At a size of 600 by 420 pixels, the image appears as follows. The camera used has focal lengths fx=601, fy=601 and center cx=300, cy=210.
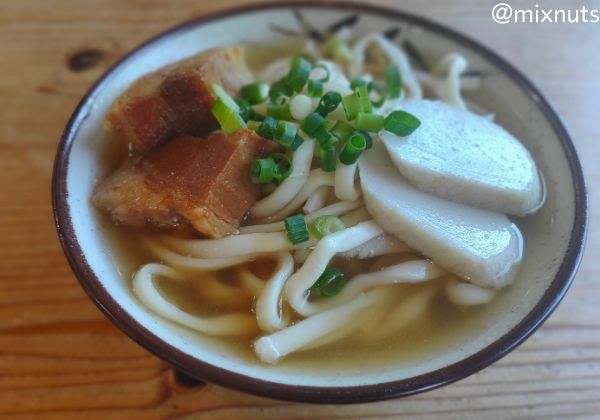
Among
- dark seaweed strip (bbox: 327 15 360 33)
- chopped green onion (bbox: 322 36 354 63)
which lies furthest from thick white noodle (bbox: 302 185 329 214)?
dark seaweed strip (bbox: 327 15 360 33)

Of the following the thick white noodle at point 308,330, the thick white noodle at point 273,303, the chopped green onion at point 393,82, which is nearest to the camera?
the thick white noodle at point 308,330

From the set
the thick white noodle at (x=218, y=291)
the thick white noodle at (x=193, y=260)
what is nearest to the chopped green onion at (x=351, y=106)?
the thick white noodle at (x=193, y=260)

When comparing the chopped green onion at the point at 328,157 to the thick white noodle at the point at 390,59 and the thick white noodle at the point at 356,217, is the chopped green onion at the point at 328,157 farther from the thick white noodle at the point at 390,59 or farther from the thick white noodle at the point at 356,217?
the thick white noodle at the point at 390,59

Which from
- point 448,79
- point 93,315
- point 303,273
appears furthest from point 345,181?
point 93,315

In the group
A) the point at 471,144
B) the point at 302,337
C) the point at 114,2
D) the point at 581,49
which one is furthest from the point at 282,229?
the point at 581,49

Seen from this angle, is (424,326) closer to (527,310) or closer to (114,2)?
(527,310)
